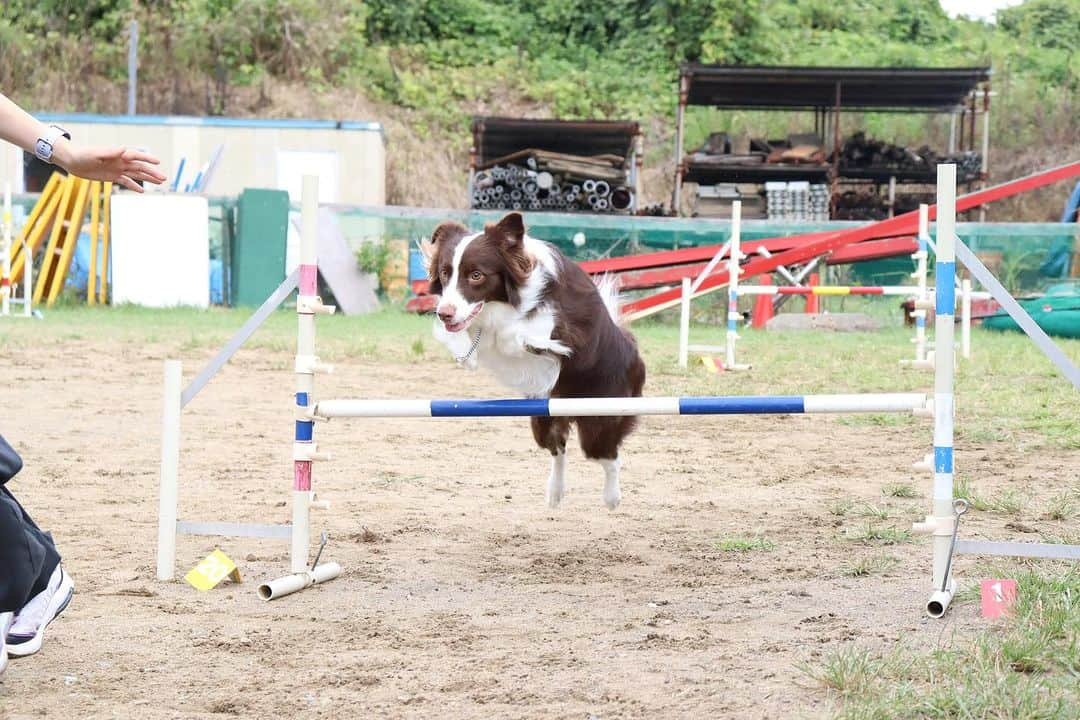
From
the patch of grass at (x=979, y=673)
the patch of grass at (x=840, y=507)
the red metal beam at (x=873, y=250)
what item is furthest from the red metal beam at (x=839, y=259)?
the patch of grass at (x=979, y=673)

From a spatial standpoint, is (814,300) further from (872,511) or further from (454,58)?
(454,58)

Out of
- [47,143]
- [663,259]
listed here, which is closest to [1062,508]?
[47,143]

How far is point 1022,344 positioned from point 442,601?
11762 mm

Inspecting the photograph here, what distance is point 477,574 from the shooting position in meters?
4.51

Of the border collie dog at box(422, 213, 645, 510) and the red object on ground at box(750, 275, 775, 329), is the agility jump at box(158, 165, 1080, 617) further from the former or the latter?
the red object on ground at box(750, 275, 775, 329)

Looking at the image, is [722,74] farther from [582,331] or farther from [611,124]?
[582,331]

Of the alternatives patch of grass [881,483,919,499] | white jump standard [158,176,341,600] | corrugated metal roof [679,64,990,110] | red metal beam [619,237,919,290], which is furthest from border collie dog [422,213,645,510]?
corrugated metal roof [679,64,990,110]

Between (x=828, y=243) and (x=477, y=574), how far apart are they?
40.4ft

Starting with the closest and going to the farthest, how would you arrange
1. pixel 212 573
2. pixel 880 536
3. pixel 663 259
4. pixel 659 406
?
pixel 659 406 → pixel 212 573 → pixel 880 536 → pixel 663 259

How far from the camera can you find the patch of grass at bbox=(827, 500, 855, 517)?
548cm

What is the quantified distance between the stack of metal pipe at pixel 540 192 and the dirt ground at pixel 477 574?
1386 centimetres

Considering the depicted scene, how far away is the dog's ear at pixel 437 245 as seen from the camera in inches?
188

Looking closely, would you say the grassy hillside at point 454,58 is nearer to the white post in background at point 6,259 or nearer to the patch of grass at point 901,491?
the white post in background at point 6,259

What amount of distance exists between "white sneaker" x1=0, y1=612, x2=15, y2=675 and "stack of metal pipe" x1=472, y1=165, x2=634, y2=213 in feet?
62.2
